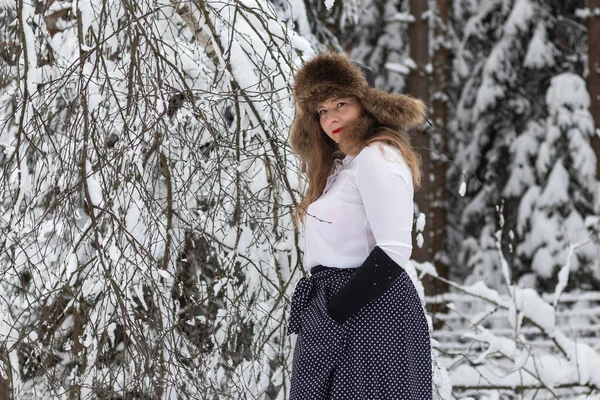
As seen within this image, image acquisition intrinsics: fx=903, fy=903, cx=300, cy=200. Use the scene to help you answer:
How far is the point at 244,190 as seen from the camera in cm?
364

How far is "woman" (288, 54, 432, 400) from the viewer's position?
276 centimetres

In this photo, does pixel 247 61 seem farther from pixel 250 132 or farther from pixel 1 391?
pixel 1 391

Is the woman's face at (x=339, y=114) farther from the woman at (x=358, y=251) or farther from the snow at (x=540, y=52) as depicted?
the snow at (x=540, y=52)

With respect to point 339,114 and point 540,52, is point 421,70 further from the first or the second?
point 339,114

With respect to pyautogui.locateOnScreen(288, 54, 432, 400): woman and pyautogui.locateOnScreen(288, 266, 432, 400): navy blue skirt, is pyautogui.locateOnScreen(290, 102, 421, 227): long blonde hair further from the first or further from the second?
Result: pyautogui.locateOnScreen(288, 266, 432, 400): navy blue skirt

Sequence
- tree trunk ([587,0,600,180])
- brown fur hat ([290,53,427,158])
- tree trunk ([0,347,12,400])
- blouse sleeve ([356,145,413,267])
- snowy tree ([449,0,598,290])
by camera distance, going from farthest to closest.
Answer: snowy tree ([449,0,598,290]) → tree trunk ([587,0,600,180]) → brown fur hat ([290,53,427,158]) → tree trunk ([0,347,12,400]) → blouse sleeve ([356,145,413,267])

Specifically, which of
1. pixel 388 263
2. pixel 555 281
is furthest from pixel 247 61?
pixel 555 281

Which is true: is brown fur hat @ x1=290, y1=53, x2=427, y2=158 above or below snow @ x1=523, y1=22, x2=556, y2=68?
below

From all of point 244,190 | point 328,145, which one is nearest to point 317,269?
point 328,145

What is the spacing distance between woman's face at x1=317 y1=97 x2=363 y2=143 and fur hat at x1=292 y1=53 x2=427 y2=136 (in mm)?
21

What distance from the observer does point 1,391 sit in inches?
139

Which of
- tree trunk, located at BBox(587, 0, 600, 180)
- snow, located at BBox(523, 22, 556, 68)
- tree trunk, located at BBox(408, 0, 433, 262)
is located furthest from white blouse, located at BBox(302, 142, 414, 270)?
snow, located at BBox(523, 22, 556, 68)

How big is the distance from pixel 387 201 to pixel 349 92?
1.45 ft

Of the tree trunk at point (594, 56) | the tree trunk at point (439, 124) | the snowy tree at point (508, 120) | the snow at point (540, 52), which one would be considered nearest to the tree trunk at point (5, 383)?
the tree trunk at point (439, 124)
